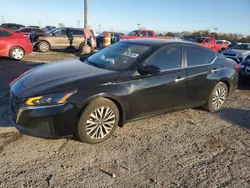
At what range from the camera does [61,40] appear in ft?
52.4

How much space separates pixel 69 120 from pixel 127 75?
1.13m

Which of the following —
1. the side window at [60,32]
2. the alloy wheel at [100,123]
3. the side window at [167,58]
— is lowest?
the alloy wheel at [100,123]

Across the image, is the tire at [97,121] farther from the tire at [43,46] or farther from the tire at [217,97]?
the tire at [43,46]

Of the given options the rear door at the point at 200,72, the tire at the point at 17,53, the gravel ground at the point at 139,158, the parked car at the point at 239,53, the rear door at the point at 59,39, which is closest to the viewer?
the gravel ground at the point at 139,158

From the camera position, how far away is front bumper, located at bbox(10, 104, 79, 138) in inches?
129

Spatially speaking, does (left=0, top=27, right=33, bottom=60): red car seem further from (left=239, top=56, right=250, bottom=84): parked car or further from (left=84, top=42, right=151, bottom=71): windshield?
(left=239, top=56, right=250, bottom=84): parked car

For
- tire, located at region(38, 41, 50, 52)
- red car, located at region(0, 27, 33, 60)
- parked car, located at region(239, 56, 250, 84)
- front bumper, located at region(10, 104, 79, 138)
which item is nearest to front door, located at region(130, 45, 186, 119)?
front bumper, located at region(10, 104, 79, 138)

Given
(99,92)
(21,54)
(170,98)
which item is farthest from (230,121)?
(21,54)

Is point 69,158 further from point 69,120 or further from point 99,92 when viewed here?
point 99,92

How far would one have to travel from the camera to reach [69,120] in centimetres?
338

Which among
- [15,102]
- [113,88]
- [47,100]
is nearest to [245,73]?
[113,88]

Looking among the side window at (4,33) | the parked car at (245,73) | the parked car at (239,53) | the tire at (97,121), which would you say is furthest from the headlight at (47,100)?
the parked car at (239,53)

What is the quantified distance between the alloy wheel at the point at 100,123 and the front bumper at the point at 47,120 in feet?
0.90

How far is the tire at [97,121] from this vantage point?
3.50m
